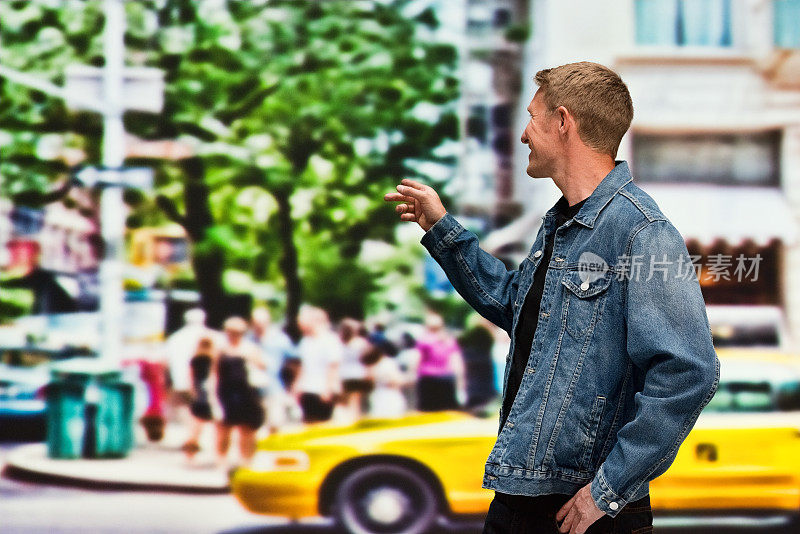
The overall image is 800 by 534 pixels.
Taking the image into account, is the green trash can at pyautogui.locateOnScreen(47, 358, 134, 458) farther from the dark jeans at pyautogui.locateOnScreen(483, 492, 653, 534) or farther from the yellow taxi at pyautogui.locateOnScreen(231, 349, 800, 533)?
the dark jeans at pyautogui.locateOnScreen(483, 492, 653, 534)

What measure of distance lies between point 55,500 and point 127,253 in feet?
5.66

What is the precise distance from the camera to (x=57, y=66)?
6.14 meters

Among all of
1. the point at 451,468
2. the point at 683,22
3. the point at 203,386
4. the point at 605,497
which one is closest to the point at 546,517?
the point at 605,497

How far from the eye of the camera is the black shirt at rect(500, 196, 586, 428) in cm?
195

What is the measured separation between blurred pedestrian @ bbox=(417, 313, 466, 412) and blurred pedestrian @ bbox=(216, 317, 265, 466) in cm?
108

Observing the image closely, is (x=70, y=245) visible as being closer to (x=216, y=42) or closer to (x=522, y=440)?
(x=216, y=42)

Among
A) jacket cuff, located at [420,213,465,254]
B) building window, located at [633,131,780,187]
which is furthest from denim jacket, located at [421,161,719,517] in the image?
building window, located at [633,131,780,187]

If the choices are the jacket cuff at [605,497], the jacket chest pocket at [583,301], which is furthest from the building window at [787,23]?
the jacket cuff at [605,497]

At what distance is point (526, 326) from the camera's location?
6.46 feet

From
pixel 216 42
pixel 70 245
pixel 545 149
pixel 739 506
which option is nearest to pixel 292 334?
pixel 70 245

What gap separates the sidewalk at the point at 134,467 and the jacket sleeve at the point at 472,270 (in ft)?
14.2

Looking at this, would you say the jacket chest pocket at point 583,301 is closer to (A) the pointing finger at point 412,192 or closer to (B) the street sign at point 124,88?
(A) the pointing finger at point 412,192

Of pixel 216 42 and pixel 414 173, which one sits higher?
pixel 216 42

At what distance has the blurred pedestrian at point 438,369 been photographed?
6031 mm
